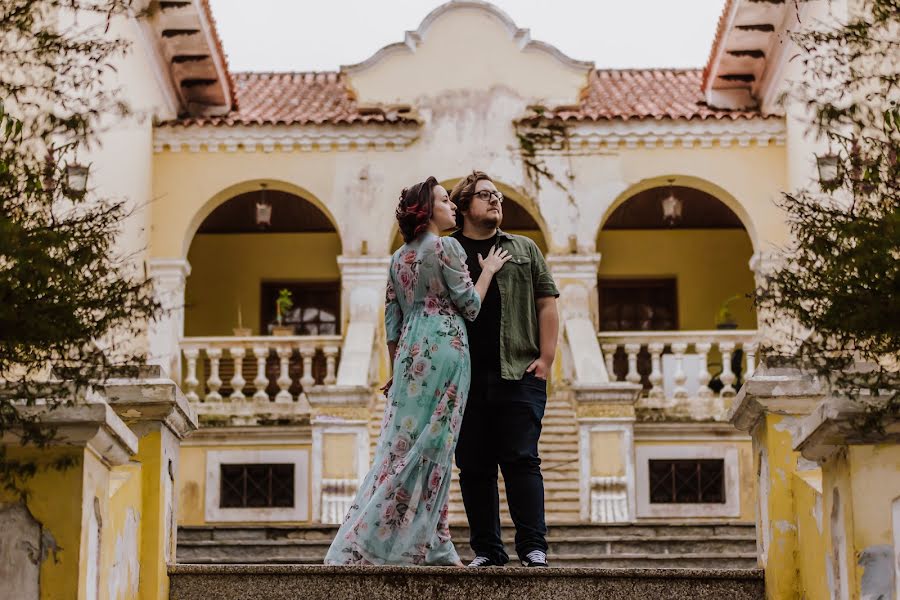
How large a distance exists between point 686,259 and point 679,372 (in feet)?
16.8

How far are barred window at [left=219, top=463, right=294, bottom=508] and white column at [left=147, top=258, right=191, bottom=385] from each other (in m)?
1.34

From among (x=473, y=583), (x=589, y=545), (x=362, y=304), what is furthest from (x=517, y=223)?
(x=473, y=583)

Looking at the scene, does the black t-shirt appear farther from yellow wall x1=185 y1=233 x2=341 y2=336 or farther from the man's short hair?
yellow wall x1=185 y1=233 x2=341 y2=336

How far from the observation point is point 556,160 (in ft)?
58.3

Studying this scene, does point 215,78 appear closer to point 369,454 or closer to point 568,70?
point 568,70

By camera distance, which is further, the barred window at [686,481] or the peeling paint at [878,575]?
the barred window at [686,481]

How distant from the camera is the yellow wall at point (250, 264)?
2125 centimetres

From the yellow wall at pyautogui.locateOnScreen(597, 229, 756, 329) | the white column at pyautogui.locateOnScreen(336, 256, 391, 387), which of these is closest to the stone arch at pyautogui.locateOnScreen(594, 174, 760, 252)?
the white column at pyautogui.locateOnScreen(336, 256, 391, 387)

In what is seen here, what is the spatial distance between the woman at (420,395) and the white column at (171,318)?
9999 millimetres

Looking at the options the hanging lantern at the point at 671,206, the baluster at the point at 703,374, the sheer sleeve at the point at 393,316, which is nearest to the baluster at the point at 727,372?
the baluster at the point at 703,374

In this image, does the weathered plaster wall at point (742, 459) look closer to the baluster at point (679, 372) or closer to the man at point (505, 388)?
the baluster at point (679, 372)

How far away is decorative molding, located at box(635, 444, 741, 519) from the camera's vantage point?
15891mm

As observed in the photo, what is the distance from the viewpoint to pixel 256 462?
1644 centimetres

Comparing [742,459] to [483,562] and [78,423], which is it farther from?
[78,423]
